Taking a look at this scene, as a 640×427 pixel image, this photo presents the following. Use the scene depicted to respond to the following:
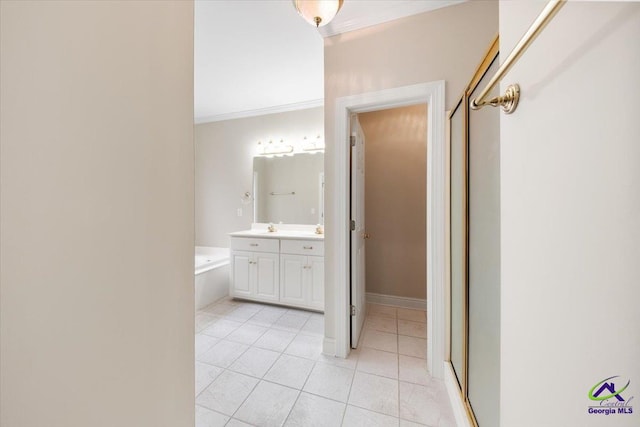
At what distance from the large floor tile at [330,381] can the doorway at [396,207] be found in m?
1.02

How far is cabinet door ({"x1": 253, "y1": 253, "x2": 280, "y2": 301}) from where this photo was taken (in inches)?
112

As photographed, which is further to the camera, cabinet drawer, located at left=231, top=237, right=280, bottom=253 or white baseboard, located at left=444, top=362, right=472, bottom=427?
cabinet drawer, located at left=231, top=237, right=280, bottom=253

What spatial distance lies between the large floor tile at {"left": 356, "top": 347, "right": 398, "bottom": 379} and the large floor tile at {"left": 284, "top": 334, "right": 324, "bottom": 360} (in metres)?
0.36

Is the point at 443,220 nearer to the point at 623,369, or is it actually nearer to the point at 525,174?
the point at 525,174

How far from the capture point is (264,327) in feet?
7.97

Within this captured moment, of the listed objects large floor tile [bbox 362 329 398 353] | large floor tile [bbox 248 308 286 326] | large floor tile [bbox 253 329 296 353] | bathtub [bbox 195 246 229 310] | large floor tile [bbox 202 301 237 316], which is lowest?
large floor tile [bbox 253 329 296 353]

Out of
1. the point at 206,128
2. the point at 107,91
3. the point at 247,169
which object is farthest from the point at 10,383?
the point at 206,128

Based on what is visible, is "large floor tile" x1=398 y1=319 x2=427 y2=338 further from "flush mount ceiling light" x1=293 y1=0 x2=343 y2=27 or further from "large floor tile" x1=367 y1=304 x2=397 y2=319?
"flush mount ceiling light" x1=293 y1=0 x2=343 y2=27

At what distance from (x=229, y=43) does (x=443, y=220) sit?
2.28m

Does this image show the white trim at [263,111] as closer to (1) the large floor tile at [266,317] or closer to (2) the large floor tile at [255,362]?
(1) the large floor tile at [266,317]

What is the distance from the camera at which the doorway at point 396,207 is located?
2848 mm

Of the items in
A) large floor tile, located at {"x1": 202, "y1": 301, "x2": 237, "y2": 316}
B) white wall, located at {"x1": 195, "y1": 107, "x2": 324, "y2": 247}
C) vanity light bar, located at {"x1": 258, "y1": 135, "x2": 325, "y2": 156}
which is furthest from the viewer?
white wall, located at {"x1": 195, "y1": 107, "x2": 324, "y2": 247}

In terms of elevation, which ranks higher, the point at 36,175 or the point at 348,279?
the point at 36,175

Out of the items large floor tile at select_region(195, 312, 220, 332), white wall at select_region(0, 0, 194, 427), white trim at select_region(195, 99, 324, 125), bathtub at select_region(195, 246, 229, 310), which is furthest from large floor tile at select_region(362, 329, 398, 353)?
white trim at select_region(195, 99, 324, 125)
